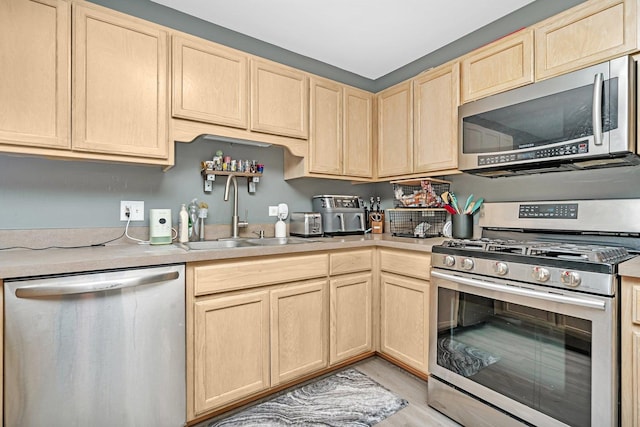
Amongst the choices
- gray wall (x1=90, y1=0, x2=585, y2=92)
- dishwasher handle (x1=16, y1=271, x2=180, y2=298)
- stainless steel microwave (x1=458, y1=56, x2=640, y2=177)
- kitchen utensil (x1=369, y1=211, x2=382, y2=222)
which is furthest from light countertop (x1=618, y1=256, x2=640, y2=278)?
dishwasher handle (x1=16, y1=271, x2=180, y2=298)

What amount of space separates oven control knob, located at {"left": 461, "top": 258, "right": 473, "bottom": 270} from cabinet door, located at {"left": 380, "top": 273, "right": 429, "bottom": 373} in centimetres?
37

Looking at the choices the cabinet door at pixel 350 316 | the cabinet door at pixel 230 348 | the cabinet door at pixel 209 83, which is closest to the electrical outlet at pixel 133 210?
the cabinet door at pixel 209 83

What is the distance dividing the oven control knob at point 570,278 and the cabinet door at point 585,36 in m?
1.08

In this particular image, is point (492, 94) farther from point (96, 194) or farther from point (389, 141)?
point (96, 194)

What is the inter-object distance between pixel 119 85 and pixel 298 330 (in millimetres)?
1684

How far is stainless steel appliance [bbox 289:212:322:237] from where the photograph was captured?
2422 millimetres

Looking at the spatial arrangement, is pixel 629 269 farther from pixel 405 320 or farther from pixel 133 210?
pixel 133 210

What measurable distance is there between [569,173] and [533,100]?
500mm

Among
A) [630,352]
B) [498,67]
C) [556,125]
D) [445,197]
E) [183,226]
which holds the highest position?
[498,67]

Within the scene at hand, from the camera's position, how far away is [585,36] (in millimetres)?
1584

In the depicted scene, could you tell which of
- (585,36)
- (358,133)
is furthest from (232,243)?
(585,36)

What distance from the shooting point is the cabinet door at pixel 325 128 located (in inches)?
95.0

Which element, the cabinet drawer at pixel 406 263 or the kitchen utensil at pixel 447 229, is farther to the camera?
the kitchen utensil at pixel 447 229

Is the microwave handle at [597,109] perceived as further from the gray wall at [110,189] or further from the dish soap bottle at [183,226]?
the dish soap bottle at [183,226]
